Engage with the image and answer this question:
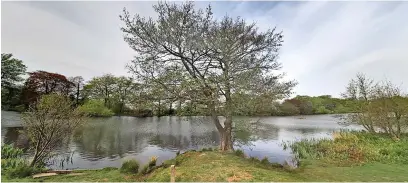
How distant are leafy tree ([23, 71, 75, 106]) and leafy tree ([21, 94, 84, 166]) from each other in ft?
126

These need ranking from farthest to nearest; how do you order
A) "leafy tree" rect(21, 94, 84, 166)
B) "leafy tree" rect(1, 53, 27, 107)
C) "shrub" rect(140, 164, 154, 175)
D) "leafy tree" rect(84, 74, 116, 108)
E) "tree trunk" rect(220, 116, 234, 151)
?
"leafy tree" rect(84, 74, 116, 108), "leafy tree" rect(1, 53, 27, 107), "tree trunk" rect(220, 116, 234, 151), "leafy tree" rect(21, 94, 84, 166), "shrub" rect(140, 164, 154, 175)

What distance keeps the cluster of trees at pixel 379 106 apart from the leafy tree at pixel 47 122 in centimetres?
2164

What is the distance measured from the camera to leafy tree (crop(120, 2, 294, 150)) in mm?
11883

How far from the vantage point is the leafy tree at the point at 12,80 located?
4366 centimetres

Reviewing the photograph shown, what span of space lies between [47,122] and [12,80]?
43792mm

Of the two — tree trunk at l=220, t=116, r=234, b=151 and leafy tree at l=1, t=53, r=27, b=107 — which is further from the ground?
leafy tree at l=1, t=53, r=27, b=107

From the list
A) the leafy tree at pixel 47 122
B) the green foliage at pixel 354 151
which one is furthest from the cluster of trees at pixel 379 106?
the leafy tree at pixel 47 122

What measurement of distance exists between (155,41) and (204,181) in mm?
6937

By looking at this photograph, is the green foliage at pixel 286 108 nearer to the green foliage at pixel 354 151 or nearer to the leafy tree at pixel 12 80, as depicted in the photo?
the green foliage at pixel 354 151

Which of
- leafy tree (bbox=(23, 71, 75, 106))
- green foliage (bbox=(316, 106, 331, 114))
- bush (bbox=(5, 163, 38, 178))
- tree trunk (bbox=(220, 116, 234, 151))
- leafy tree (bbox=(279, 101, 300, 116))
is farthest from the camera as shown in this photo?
green foliage (bbox=(316, 106, 331, 114))

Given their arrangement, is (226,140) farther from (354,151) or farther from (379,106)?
(379,106)

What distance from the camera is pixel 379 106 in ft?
68.3

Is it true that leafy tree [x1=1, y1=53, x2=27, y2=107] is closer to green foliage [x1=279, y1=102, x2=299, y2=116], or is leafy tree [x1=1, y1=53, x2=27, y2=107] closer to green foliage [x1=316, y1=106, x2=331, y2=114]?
green foliage [x1=279, y1=102, x2=299, y2=116]

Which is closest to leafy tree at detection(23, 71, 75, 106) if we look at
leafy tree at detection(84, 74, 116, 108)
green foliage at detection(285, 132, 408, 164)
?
leafy tree at detection(84, 74, 116, 108)
